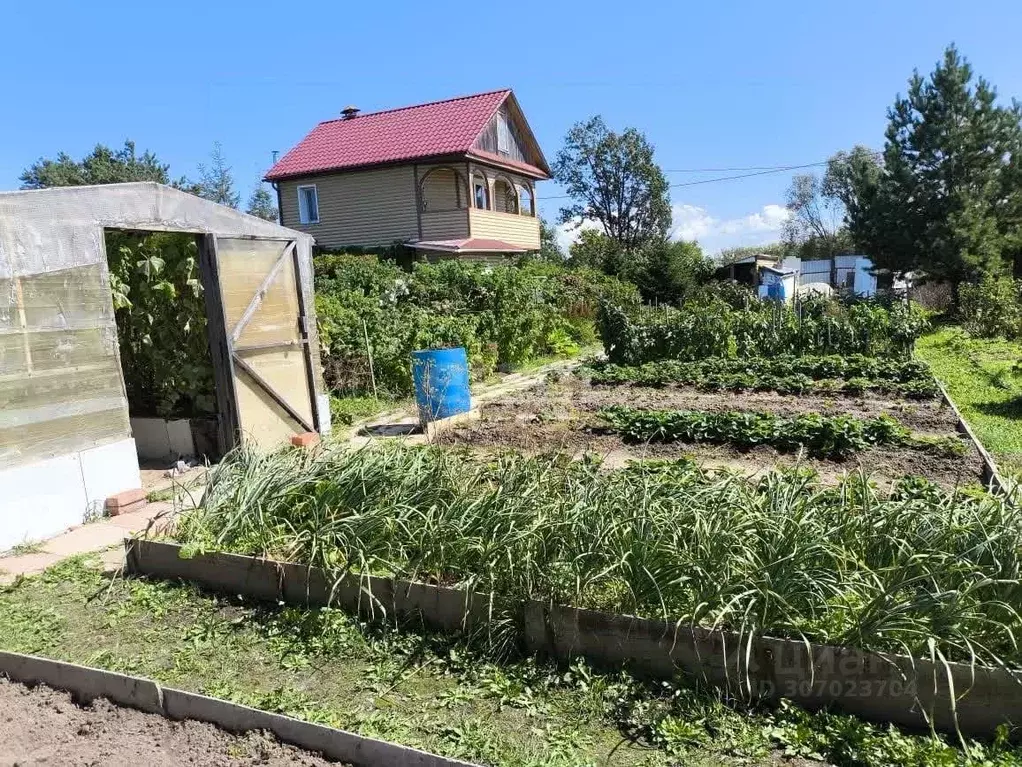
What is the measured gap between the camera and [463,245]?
22.6m

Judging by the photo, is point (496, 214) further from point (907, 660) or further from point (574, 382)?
point (907, 660)

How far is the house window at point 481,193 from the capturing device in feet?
83.9

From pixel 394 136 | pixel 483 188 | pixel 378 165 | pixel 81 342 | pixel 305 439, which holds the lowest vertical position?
pixel 305 439

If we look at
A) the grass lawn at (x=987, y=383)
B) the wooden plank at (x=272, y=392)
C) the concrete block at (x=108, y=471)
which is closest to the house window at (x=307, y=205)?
the wooden plank at (x=272, y=392)

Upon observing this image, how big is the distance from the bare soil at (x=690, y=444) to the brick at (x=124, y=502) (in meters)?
3.37

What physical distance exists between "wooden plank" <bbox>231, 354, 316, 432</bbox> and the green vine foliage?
612 millimetres

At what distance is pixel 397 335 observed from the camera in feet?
36.5

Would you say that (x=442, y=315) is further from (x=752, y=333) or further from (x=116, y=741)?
(x=116, y=741)

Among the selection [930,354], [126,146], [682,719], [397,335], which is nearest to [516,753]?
[682,719]

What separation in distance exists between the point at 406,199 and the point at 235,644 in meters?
22.0

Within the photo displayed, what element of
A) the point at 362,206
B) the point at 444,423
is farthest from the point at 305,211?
the point at 444,423

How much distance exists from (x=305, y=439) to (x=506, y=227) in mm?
19640

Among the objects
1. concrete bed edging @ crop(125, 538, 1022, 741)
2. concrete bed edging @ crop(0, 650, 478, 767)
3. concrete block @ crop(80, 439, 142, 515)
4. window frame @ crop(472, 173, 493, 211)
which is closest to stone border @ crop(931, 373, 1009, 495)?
concrete bed edging @ crop(125, 538, 1022, 741)

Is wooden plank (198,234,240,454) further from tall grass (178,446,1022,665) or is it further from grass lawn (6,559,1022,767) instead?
grass lawn (6,559,1022,767)
